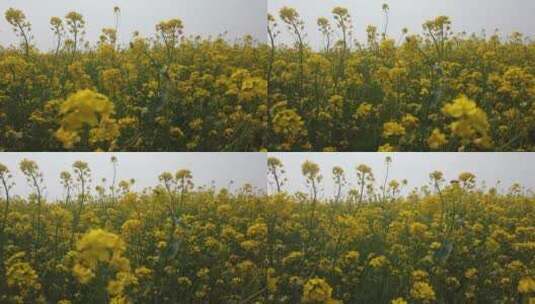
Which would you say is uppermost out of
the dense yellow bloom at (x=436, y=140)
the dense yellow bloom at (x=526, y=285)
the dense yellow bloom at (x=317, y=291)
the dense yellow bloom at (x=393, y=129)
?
the dense yellow bloom at (x=393, y=129)

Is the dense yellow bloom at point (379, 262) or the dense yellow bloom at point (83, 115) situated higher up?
the dense yellow bloom at point (83, 115)

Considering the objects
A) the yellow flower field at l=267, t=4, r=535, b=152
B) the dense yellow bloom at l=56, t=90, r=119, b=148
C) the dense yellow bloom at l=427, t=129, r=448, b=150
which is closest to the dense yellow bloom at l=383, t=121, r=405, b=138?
the yellow flower field at l=267, t=4, r=535, b=152

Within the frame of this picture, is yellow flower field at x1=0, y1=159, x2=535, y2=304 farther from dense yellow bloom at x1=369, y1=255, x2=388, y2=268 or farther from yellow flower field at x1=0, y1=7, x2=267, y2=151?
yellow flower field at x1=0, y1=7, x2=267, y2=151

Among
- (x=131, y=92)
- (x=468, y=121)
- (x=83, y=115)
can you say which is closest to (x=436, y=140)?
(x=468, y=121)

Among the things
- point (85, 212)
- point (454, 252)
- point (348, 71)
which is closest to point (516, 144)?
point (454, 252)

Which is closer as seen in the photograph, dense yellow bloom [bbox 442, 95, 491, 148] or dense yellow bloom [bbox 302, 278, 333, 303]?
dense yellow bloom [bbox 442, 95, 491, 148]

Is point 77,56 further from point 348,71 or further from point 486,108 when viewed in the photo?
point 486,108

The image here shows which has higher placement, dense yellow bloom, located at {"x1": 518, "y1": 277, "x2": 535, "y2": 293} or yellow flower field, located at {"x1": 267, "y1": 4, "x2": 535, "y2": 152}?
yellow flower field, located at {"x1": 267, "y1": 4, "x2": 535, "y2": 152}

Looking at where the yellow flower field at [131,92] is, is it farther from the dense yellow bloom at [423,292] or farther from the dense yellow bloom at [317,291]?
the dense yellow bloom at [423,292]

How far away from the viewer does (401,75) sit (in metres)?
2.90

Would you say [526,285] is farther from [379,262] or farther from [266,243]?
[266,243]

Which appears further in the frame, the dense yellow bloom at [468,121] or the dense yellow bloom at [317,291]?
the dense yellow bloom at [317,291]

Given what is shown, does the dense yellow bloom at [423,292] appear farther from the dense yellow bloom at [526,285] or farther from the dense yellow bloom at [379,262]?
the dense yellow bloom at [526,285]

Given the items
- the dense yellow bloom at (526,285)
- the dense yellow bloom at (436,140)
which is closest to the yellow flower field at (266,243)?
the dense yellow bloom at (526,285)
